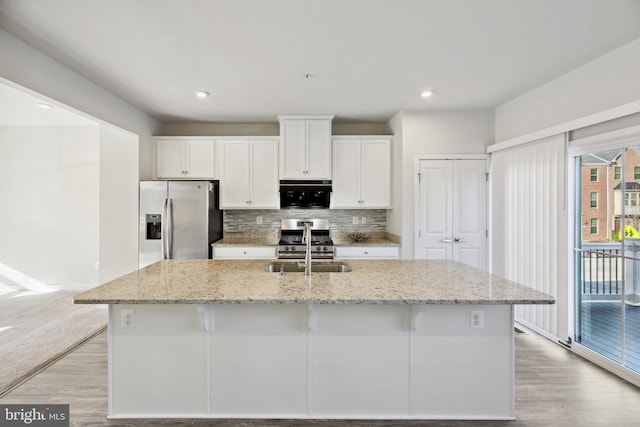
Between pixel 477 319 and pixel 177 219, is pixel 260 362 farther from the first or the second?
pixel 177 219

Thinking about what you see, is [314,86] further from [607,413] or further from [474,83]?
[607,413]

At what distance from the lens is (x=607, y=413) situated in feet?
7.05

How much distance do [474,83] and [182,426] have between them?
12.3 ft

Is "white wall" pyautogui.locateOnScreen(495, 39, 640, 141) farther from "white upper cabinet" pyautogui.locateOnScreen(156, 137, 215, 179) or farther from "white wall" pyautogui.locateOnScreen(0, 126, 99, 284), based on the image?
"white wall" pyautogui.locateOnScreen(0, 126, 99, 284)

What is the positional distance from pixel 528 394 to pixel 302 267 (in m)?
1.86

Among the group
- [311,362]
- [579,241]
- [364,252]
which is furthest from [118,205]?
[579,241]

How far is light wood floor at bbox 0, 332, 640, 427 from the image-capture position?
79.1 inches

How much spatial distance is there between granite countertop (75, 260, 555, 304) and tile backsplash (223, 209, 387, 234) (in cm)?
229

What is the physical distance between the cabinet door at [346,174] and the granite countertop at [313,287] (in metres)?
2.03

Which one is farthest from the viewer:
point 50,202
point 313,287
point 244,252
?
point 50,202

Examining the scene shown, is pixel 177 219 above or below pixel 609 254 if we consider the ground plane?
above

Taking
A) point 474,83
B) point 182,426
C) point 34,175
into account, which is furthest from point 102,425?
point 34,175

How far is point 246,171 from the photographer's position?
15.1 feet

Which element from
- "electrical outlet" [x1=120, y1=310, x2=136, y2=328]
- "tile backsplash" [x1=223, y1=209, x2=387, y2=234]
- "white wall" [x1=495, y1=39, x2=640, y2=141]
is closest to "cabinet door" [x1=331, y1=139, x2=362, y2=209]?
"tile backsplash" [x1=223, y1=209, x2=387, y2=234]
